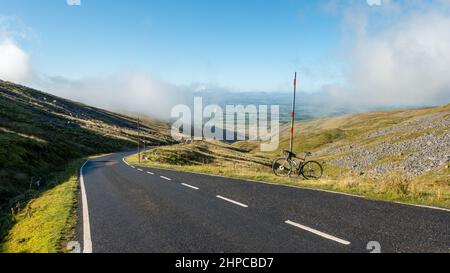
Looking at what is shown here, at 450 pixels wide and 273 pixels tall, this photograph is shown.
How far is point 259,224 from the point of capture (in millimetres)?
8406

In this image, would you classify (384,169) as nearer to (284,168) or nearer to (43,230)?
(284,168)

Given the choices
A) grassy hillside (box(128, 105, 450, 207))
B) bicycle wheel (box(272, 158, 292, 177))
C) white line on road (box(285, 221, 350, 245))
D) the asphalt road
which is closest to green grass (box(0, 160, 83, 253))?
the asphalt road

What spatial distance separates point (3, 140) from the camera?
34.4m

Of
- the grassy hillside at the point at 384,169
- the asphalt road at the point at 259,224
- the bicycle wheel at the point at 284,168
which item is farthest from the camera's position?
the bicycle wheel at the point at 284,168

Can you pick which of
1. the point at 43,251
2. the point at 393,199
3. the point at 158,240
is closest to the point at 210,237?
the point at 158,240

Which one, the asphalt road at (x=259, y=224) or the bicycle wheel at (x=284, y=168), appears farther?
the bicycle wheel at (x=284, y=168)

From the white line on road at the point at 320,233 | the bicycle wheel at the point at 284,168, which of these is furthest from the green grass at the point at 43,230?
the bicycle wheel at the point at 284,168

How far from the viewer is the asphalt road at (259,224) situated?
22.3 ft

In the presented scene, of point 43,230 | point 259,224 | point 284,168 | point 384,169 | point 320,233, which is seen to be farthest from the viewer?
point 384,169

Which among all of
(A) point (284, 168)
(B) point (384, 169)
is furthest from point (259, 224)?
(B) point (384, 169)

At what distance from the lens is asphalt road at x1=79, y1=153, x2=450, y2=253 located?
680 cm

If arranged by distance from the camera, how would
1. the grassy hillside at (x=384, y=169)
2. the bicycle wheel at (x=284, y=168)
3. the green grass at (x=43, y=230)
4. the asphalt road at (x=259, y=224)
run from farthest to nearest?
the bicycle wheel at (x=284, y=168)
the grassy hillside at (x=384, y=169)
the green grass at (x=43, y=230)
the asphalt road at (x=259, y=224)

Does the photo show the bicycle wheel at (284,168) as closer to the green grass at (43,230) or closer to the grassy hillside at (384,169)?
the grassy hillside at (384,169)

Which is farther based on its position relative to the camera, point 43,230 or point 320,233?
point 43,230
